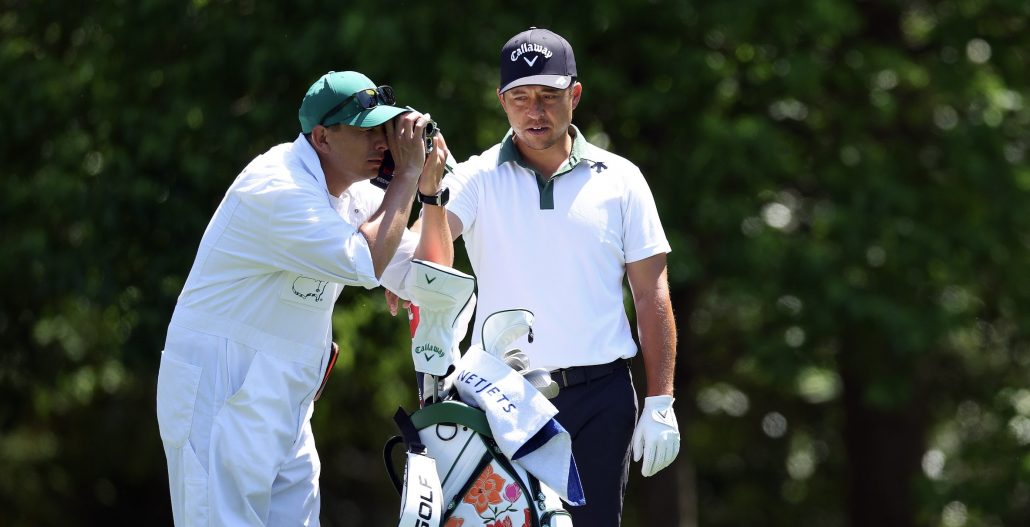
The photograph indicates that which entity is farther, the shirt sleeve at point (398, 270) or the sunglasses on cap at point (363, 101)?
the shirt sleeve at point (398, 270)

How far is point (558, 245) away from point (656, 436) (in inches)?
26.1

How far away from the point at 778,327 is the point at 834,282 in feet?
2.48

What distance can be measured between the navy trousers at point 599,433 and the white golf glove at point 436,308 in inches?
26.0

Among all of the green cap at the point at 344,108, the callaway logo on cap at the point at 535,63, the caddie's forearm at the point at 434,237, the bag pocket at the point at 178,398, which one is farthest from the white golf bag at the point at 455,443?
the callaway logo on cap at the point at 535,63

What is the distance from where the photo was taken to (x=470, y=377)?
3936mm

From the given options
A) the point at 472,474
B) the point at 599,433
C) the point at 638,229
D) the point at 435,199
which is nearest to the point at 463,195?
→ the point at 435,199

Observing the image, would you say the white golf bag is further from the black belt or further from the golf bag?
the black belt

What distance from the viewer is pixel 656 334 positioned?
462 centimetres

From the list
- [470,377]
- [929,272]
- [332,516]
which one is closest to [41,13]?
[929,272]

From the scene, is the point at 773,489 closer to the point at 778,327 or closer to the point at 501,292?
the point at 778,327

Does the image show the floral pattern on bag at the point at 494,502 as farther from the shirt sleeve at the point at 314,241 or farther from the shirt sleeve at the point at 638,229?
the shirt sleeve at the point at 638,229

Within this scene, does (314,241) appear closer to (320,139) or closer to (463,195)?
(320,139)

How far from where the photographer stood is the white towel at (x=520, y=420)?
151 inches

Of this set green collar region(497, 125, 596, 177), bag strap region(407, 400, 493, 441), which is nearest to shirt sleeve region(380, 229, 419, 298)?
bag strap region(407, 400, 493, 441)
